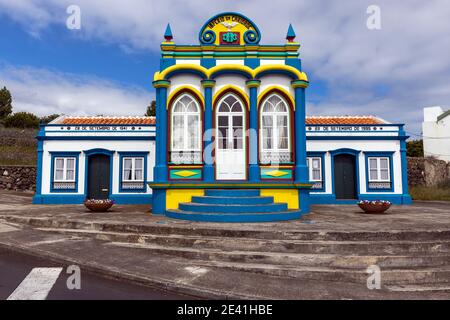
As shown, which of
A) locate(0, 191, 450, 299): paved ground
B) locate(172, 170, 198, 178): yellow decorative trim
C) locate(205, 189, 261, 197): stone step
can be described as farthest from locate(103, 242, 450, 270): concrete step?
locate(172, 170, 198, 178): yellow decorative trim

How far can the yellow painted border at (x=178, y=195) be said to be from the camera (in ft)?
32.5

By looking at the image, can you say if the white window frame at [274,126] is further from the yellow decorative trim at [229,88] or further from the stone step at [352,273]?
the stone step at [352,273]

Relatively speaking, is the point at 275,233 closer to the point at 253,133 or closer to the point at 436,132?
the point at 253,133

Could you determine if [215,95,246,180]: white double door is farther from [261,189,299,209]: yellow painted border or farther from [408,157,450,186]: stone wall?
[408,157,450,186]: stone wall

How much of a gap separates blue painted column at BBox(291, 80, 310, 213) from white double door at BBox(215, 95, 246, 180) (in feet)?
6.00

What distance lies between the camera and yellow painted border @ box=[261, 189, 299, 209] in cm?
994

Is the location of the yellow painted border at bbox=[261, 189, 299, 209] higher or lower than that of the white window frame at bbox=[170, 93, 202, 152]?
lower

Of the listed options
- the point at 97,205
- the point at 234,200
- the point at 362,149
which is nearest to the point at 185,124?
the point at 234,200

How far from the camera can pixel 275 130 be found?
10.8m

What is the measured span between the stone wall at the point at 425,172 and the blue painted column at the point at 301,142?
1361cm

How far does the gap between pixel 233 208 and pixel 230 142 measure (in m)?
2.89

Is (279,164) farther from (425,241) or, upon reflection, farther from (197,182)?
(425,241)
